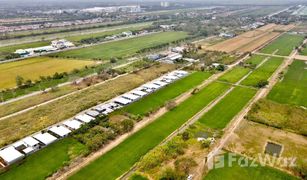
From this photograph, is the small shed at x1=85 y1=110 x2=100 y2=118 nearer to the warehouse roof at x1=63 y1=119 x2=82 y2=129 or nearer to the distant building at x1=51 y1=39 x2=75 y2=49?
the warehouse roof at x1=63 y1=119 x2=82 y2=129

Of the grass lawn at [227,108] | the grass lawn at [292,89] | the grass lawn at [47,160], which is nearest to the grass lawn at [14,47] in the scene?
the grass lawn at [47,160]

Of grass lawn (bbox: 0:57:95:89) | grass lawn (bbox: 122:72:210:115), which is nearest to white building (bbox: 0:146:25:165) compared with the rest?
grass lawn (bbox: 122:72:210:115)

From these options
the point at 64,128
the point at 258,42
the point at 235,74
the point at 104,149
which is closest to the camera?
the point at 104,149

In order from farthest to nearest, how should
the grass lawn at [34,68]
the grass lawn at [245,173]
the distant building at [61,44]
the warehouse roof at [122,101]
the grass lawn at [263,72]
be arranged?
the distant building at [61,44]
the grass lawn at [34,68]
the grass lawn at [263,72]
the warehouse roof at [122,101]
the grass lawn at [245,173]

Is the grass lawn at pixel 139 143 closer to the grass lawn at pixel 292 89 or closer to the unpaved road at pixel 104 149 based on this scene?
the unpaved road at pixel 104 149

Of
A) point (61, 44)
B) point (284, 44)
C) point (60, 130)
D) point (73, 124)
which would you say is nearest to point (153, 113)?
point (73, 124)

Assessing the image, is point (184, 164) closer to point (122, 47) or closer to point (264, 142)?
point (264, 142)

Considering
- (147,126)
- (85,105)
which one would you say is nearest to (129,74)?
(85,105)

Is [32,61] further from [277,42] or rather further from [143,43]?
[277,42]
